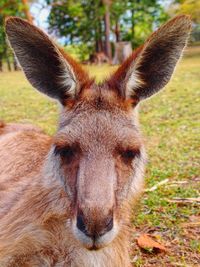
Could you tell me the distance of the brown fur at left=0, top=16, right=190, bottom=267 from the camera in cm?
246

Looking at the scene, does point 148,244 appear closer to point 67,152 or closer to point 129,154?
point 129,154

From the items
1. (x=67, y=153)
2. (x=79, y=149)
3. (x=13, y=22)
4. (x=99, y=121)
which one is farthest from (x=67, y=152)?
(x=13, y=22)

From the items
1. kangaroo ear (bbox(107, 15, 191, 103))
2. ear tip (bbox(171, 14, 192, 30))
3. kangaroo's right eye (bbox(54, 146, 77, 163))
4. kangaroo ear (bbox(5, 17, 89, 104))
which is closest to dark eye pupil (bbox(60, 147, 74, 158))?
kangaroo's right eye (bbox(54, 146, 77, 163))

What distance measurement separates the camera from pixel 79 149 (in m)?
2.46

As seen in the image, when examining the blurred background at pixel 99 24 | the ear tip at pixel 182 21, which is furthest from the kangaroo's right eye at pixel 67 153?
the blurred background at pixel 99 24

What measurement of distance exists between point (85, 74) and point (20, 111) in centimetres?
727

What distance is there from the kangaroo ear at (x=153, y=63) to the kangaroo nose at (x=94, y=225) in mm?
972

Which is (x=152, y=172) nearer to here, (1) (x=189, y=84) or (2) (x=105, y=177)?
(2) (x=105, y=177)

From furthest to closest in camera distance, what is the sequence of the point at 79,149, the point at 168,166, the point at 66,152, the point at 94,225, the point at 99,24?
→ the point at 99,24 < the point at 168,166 < the point at 66,152 < the point at 79,149 < the point at 94,225

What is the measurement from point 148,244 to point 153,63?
57.2 inches

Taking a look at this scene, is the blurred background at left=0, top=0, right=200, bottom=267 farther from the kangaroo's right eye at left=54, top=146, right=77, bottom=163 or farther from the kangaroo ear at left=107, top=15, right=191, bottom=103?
the kangaroo's right eye at left=54, top=146, right=77, bottom=163

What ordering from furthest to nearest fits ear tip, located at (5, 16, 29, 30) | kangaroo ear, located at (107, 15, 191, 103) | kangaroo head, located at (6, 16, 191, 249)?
kangaroo ear, located at (107, 15, 191, 103) → ear tip, located at (5, 16, 29, 30) → kangaroo head, located at (6, 16, 191, 249)

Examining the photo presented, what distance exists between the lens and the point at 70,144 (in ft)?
8.27

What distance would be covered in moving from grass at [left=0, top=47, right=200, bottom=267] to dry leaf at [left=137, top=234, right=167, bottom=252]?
0.15 feet
